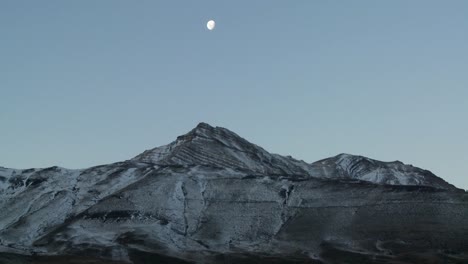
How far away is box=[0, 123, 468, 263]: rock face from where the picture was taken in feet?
180

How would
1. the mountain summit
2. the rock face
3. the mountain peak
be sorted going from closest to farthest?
the rock face < the mountain peak < the mountain summit

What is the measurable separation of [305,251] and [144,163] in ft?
91.3

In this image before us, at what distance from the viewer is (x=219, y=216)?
209 feet

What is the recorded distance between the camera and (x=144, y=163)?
78000 millimetres

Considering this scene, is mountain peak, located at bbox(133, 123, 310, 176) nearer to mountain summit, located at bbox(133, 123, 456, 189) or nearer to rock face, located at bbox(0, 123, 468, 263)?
mountain summit, located at bbox(133, 123, 456, 189)

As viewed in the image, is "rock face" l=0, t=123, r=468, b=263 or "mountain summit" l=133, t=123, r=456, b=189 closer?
"rock face" l=0, t=123, r=468, b=263

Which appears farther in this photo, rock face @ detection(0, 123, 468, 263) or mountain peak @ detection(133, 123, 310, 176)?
mountain peak @ detection(133, 123, 310, 176)

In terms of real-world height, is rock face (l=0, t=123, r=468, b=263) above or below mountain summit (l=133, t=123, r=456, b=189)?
below

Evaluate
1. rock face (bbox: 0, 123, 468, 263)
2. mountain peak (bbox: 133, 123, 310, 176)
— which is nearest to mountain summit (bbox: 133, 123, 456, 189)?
mountain peak (bbox: 133, 123, 310, 176)

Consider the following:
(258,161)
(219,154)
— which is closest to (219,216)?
(219,154)

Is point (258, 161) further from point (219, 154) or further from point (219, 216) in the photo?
point (219, 216)

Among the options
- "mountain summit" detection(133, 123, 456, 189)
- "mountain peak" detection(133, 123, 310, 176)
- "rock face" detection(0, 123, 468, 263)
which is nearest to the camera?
"rock face" detection(0, 123, 468, 263)

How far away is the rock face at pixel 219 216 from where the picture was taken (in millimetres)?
54969

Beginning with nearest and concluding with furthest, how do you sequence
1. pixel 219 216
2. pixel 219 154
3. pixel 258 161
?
pixel 219 216 → pixel 219 154 → pixel 258 161
